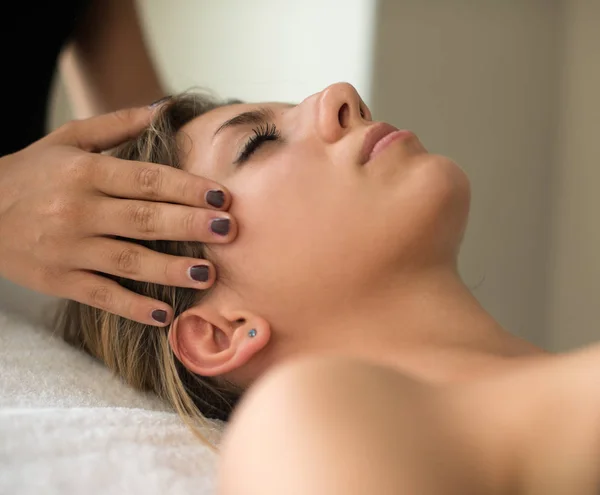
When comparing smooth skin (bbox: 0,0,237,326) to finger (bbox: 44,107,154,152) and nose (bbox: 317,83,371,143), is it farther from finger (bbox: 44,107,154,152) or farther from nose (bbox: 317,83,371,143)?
nose (bbox: 317,83,371,143)

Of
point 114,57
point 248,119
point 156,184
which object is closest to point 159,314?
point 156,184

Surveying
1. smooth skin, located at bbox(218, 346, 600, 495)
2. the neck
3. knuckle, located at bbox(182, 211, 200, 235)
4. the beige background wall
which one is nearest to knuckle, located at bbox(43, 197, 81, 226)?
knuckle, located at bbox(182, 211, 200, 235)

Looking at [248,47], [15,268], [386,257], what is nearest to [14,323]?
[15,268]

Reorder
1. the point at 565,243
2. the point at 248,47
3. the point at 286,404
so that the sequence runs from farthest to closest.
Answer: the point at 248,47 < the point at 565,243 < the point at 286,404

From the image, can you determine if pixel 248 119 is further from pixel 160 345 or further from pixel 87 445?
pixel 87 445

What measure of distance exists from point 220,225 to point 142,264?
0.11m

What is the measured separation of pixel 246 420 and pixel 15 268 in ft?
1.75

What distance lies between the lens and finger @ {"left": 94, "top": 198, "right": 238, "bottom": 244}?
0.76 m

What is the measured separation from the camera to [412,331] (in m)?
0.73

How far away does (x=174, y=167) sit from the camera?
2.81 feet

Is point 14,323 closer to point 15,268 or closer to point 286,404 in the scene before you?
point 15,268

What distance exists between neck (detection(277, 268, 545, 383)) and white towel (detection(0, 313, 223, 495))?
166mm

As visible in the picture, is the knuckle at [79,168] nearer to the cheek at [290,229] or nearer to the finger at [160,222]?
the finger at [160,222]

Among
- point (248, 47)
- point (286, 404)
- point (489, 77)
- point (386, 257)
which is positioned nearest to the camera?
point (286, 404)
